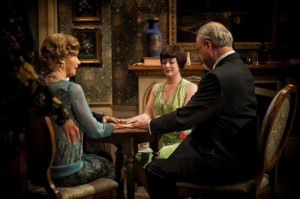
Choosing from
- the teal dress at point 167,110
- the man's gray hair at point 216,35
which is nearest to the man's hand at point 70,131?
the man's gray hair at point 216,35

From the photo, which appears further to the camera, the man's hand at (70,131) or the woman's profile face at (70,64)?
the woman's profile face at (70,64)

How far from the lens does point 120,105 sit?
5746mm

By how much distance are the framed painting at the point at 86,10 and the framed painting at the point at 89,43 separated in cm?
11

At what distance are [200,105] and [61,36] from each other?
0.78 metres

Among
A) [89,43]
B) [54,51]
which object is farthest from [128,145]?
[89,43]

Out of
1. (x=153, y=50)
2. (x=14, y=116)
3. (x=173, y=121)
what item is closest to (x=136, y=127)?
(x=173, y=121)

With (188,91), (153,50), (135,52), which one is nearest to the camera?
(188,91)

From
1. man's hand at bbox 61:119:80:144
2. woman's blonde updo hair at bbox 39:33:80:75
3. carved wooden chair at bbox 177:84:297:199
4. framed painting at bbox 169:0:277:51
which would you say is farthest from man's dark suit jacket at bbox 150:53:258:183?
framed painting at bbox 169:0:277:51

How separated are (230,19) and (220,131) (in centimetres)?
325

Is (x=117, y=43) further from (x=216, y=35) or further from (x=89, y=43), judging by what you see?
(x=216, y=35)

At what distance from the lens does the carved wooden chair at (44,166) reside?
2.23 m

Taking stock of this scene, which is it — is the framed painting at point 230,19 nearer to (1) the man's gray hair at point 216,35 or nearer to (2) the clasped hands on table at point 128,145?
(2) the clasped hands on table at point 128,145

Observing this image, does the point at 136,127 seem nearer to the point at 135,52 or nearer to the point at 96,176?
the point at 96,176

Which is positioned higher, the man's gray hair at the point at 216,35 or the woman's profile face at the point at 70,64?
the man's gray hair at the point at 216,35
